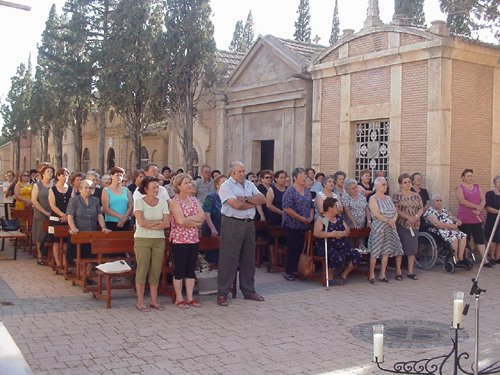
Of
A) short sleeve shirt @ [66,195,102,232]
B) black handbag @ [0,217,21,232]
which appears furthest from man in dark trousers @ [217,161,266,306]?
black handbag @ [0,217,21,232]

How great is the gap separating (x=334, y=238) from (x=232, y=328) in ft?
10.7

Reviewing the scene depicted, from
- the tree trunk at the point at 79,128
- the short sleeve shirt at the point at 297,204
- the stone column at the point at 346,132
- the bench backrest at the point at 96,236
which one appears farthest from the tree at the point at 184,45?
the bench backrest at the point at 96,236

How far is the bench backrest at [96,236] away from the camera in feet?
28.3

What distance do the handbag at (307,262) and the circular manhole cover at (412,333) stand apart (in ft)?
8.09

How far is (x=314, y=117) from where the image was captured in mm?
15812

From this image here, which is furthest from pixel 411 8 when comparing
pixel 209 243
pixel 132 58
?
pixel 209 243

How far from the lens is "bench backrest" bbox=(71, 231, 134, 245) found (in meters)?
8.62

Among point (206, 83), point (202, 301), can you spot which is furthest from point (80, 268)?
point (206, 83)

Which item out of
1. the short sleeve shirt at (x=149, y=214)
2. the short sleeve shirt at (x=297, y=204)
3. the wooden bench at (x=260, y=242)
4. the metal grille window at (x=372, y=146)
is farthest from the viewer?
the metal grille window at (x=372, y=146)

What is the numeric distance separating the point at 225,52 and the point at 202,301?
14.5 m

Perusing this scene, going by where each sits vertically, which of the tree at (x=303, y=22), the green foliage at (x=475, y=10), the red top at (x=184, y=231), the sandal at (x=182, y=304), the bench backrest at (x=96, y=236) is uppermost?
the tree at (x=303, y=22)

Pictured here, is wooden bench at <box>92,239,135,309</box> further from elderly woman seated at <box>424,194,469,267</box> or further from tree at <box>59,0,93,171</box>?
tree at <box>59,0,93,171</box>

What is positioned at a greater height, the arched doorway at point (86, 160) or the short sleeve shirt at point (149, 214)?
the arched doorway at point (86, 160)

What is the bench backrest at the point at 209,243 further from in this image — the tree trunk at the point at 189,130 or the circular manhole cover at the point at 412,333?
the tree trunk at the point at 189,130
